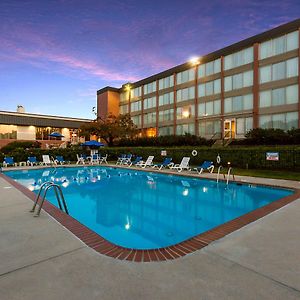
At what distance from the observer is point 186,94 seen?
35312mm

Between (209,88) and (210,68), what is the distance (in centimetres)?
267

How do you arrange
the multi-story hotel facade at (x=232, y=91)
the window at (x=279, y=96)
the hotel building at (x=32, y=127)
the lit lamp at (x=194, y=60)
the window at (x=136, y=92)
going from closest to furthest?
1. the window at (x=279, y=96)
2. the multi-story hotel facade at (x=232, y=91)
3. the lit lamp at (x=194, y=60)
4. the hotel building at (x=32, y=127)
5. the window at (x=136, y=92)

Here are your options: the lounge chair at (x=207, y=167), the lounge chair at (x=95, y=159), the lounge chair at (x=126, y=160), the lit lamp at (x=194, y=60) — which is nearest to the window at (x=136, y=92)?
the lit lamp at (x=194, y=60)

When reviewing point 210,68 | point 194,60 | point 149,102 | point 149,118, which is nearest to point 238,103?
point 210,68

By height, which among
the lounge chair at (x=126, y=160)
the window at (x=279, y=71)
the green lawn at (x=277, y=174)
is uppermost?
the window at (x=279, y=71)

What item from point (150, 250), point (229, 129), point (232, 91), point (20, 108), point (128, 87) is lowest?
point (150, 250)

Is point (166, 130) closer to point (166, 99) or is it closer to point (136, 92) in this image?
point (166, 99)

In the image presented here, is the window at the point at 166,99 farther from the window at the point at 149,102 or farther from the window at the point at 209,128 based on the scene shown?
the window at the point at 209,128

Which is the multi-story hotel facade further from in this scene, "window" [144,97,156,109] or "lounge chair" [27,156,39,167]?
"lounge chair" [27,156,39,167]

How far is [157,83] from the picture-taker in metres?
40.2

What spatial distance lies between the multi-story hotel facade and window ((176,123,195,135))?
143mm

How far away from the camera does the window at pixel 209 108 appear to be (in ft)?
102

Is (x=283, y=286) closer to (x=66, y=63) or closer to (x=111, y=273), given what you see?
(x=111, y=273)

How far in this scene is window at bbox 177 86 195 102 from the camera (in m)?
34.4
